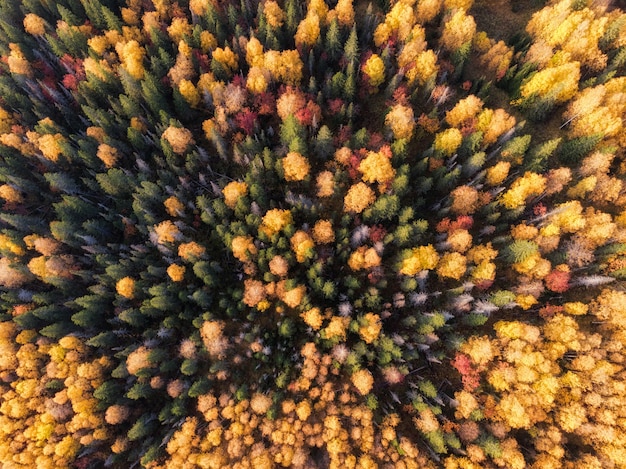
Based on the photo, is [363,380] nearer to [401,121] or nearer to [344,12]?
[401,121]

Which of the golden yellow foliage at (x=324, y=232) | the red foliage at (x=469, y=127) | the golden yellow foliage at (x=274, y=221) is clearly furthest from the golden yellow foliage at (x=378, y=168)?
the red foliage at (x=469, y=127)

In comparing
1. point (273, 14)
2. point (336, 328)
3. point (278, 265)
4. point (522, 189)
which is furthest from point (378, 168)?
point (273, 14)

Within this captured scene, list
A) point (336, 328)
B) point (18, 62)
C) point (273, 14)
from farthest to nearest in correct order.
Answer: point (18, 62) → point (273, 14) → point (336, 328)

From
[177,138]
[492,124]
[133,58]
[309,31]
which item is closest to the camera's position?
[492,124]

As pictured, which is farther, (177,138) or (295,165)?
(177,138)

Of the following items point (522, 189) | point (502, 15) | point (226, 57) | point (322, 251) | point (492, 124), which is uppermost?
point (226, 57)

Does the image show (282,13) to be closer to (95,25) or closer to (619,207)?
(95,25)

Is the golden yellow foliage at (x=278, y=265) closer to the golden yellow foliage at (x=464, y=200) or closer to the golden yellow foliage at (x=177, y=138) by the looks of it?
the golden yellow foliage at (x=177, y=138)

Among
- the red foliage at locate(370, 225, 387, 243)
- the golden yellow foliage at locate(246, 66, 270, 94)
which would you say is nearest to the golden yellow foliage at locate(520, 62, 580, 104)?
the red foliage at locate(370, 225, 387, 243)

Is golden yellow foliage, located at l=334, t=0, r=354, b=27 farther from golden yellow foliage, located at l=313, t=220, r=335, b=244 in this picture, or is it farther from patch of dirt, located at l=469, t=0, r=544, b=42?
golden yellow foliage, located at l=313, t=220, r=335, b=244
